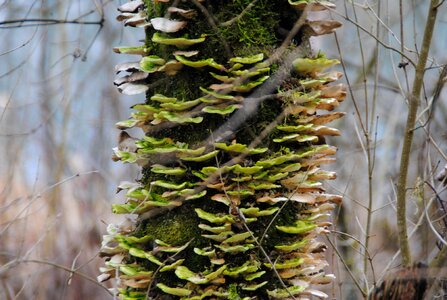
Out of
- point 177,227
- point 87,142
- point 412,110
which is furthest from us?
point 87,142

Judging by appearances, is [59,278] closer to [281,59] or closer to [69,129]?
[69,129]

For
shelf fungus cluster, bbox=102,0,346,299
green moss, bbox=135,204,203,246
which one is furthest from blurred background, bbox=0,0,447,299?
green moss, bbox=135,204,203,246

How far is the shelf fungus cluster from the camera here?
1.86 metres

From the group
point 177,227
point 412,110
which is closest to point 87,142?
point 412,110

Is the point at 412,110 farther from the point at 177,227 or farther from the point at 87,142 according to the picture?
the point at 87,142

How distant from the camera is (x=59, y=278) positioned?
5.79 m

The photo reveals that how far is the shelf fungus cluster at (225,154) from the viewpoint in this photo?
6.09 feet

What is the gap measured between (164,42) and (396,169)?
4.23m

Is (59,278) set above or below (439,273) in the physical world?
below

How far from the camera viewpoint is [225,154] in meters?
1.90

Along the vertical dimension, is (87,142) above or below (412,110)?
below

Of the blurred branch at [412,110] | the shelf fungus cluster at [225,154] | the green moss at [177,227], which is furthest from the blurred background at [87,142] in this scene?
the green moss at [177,227]

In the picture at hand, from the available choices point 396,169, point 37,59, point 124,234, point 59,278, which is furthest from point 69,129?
point 124,234

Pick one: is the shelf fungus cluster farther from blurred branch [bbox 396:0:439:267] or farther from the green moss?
blurred branch [bbox 396:0:439:267]
